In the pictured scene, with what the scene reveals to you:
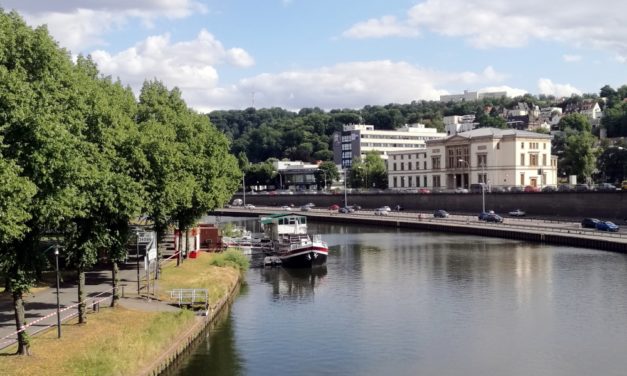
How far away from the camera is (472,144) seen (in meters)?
174

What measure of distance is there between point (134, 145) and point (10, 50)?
15.3 meters

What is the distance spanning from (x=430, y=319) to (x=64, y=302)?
26.0 meters

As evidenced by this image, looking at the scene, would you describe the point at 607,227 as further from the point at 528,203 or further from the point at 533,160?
the point at 533,160

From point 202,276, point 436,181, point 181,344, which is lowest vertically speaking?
point 181,344

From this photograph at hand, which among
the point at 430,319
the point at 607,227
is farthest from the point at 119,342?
the point at 607,227

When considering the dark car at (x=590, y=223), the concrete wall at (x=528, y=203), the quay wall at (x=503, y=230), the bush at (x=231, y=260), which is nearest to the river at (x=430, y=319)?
the bush at (x=231, y=260)

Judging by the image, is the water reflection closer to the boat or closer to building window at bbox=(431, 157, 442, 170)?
the boat

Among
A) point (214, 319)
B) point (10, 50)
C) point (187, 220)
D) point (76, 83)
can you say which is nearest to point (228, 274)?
point (187, 220)

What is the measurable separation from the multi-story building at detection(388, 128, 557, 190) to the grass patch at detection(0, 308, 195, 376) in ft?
415

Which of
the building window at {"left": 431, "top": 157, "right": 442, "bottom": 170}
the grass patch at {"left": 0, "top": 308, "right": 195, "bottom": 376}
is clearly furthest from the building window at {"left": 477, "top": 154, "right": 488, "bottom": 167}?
the grass patch at {"left": 0, "top": 308, "right": 195, "bottom": 376}

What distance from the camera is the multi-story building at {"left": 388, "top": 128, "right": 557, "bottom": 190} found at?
6535 inches

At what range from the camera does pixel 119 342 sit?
118 feet

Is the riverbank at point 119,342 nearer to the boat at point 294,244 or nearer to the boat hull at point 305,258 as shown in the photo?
the boat hull at point 305,258

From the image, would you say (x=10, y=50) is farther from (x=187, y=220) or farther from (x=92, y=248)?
(x=187, y=220)
